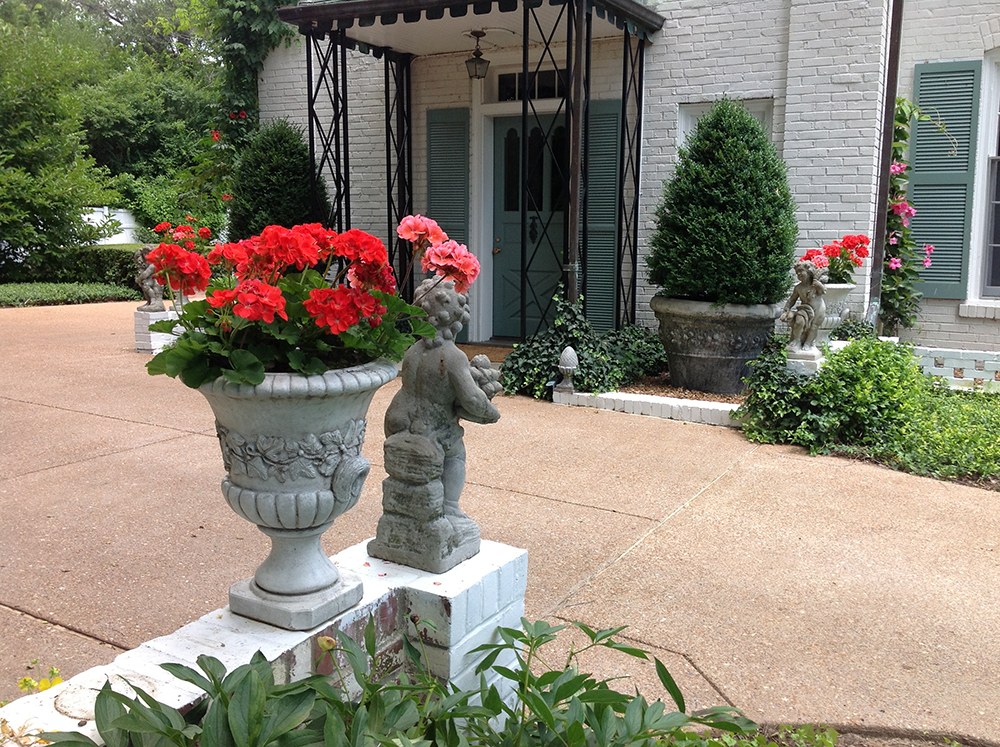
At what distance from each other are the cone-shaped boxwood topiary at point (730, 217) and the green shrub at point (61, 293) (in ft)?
34.7

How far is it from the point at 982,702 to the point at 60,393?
649 centimetres

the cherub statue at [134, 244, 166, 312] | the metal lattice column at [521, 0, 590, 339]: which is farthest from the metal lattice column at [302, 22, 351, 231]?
the cherub statue at [134, 244, 166, 312]

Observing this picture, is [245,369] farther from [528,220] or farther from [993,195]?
[993,195]

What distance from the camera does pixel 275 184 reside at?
29.1 feet

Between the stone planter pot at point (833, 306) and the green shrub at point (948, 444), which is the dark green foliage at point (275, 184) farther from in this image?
the green shrub at point (948, 444)

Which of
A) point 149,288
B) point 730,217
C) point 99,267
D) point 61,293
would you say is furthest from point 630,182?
point 99,267

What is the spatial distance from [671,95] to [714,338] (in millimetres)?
2589

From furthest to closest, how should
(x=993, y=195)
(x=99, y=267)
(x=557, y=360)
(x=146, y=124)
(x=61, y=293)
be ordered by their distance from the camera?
(x=146, y=124) → (x=99, y=267) → (x=61, y=293) → (x=993, y=195) → (x=557, y=360)

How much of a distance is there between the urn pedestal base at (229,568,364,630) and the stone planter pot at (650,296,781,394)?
512 cm

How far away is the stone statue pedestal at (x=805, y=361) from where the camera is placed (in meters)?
6.14

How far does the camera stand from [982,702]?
2598 mm

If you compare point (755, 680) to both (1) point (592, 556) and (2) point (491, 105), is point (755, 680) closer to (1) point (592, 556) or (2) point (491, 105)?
(1) point (592, 556)

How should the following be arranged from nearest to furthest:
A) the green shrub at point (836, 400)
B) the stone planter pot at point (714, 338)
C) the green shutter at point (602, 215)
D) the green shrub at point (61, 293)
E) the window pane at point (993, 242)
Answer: the green shrub at point (836, 400) → the stone planter pot at point (714, 338) → the window pane at point (993, 242) → the green shutter at point (602, 215) → the green shrub at point (61, 293)

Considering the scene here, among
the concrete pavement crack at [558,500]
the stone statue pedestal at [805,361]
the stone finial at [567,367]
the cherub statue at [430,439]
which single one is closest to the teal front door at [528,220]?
the stone finial at [567,367]
